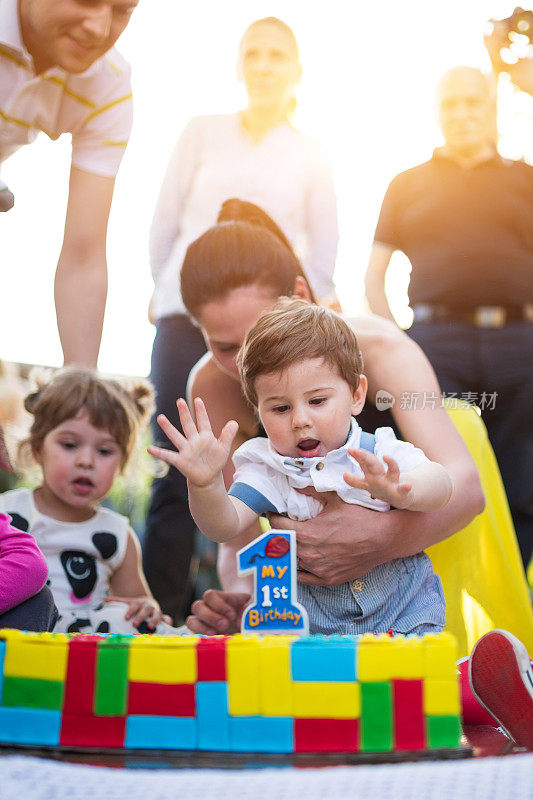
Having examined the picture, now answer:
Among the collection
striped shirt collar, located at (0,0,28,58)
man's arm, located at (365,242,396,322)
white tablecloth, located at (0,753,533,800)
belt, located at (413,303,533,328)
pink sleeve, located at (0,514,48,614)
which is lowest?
white tablecloth, located at (0,753,533,800)

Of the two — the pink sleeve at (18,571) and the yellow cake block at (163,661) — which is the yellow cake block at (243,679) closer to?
the yellow cake block at (163,661)

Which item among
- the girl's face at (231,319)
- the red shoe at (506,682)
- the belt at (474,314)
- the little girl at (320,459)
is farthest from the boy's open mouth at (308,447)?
the belt at (474,314)

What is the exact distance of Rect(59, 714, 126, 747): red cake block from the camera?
1.06 m

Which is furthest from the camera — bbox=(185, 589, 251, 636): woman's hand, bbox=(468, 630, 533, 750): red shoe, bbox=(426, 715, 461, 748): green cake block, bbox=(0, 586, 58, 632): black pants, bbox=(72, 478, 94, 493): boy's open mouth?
bbox=(72, 478, 94, 493): boy's open mouth

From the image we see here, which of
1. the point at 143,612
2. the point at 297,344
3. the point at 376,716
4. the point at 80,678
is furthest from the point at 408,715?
the point at 143,612

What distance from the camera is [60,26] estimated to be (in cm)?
161

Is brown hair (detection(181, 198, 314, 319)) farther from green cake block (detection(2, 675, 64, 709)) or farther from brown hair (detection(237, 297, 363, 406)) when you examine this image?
green cake block (detection(2, 675, 64, 709))

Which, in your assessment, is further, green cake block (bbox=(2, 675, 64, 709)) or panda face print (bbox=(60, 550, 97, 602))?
panda face print (bbox=(60, 550, 97, 602))

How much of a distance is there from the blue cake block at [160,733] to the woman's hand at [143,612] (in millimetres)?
629

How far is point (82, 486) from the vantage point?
1.77 meters

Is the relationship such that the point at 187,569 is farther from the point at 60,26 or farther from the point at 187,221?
the point at 60,26

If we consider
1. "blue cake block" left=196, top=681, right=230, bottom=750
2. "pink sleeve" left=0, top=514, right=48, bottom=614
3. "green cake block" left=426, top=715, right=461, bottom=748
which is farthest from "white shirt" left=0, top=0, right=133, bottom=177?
"green cake block" left=426, top=715, right=461, bottom=748

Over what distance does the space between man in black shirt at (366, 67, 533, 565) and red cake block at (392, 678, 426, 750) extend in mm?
893

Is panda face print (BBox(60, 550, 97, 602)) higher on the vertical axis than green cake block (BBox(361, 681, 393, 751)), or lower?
higher
